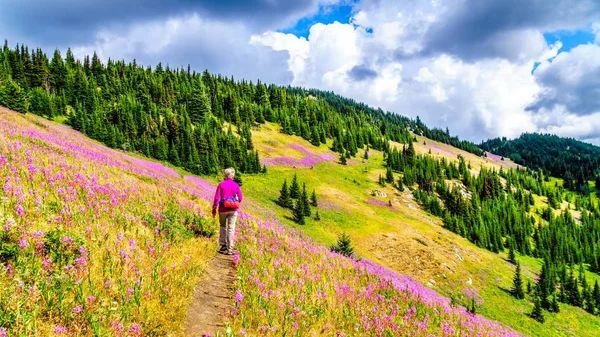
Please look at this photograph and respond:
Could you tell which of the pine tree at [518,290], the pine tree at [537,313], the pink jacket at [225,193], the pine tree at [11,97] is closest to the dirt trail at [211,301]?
the pink jacket at [225,193]

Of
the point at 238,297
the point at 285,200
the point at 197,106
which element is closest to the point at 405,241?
the point at 285,200

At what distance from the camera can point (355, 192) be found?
6981cm

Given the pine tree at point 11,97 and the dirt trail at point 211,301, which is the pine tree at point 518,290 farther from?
the pine tree at point 11,97

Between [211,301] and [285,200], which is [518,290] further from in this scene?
[211,301]

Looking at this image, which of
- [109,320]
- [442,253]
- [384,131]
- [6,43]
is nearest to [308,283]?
[109,320]

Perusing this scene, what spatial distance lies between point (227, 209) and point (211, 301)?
133 inches

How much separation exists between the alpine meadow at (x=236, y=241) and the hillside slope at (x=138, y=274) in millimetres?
38

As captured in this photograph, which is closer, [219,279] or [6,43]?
[219,279]

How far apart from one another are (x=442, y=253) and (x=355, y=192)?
30845mm

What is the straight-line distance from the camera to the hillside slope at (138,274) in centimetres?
452

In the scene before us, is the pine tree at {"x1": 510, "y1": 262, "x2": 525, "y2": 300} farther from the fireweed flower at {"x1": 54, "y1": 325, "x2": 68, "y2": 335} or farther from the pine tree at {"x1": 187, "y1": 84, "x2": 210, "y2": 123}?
the pine tree at {"x1": 187, "y1": 84, "x2": 210, "y2": 123}

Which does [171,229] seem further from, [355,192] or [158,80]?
[158,80]

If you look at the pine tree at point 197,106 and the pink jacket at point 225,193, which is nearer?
the pink jacket at point 225,193

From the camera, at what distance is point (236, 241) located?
421 inches
